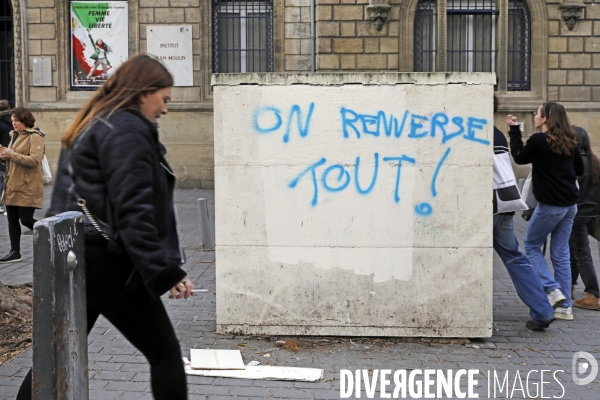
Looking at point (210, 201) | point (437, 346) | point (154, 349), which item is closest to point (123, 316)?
point (154, 349)

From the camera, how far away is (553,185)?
6.37m

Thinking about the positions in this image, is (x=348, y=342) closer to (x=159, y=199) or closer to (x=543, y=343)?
(x=543, y=343)

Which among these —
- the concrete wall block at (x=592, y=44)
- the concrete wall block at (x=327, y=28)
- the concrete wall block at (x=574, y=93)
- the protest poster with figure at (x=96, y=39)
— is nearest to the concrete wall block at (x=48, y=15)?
the protest poster with figure at (x=96, y=39)

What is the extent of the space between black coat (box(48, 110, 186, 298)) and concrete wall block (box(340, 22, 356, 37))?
14.8 metres

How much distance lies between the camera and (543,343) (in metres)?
5.80

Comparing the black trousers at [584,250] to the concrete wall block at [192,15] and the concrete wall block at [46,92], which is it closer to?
the concrete wall block at [192,15]

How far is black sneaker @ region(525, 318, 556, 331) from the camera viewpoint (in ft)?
19.9

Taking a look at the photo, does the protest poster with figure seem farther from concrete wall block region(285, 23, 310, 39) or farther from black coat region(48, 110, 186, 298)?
black coat region(48, 110, 186, 298)

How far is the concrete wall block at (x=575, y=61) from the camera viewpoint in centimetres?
1758

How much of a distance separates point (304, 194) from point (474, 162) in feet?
4.01

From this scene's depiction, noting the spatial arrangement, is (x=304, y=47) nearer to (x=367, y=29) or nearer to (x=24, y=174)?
(x=367, y=29)

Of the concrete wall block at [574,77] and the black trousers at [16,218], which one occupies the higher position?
the concrete wall block at [574,77]

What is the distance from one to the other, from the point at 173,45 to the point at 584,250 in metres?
12.5

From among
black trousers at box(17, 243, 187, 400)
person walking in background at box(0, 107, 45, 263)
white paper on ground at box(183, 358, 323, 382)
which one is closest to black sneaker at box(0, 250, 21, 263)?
person walking in background at box(0, 107, 45, 263)
